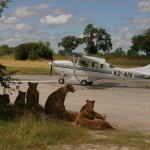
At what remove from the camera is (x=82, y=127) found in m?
11.2

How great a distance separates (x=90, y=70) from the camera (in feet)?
99.4

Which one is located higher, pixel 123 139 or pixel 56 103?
pixel 56 103

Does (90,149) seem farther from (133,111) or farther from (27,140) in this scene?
(133,111)

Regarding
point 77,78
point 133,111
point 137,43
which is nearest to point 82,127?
point 133,111

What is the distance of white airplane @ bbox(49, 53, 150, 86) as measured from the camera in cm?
2984

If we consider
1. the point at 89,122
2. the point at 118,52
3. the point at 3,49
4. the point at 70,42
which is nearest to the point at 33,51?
the point at 70,42

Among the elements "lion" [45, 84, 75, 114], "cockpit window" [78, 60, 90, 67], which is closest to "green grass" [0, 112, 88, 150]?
"lion" [45, 84, 75, 114]

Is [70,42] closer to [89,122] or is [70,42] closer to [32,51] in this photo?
[32,51]

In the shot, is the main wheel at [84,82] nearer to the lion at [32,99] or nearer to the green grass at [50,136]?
the lion at [32,99]

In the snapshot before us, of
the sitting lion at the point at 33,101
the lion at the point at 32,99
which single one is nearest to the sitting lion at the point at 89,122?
the sitting lion at the point at 33,101

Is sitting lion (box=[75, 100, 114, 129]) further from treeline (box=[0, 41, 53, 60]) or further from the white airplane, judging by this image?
treeline (box=[0, 41, 53, 60])

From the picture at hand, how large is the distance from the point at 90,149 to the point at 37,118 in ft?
8.98

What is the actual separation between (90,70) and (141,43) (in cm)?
7061

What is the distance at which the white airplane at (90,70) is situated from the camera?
97.9ft
